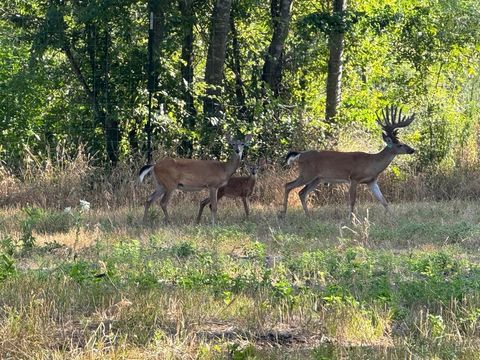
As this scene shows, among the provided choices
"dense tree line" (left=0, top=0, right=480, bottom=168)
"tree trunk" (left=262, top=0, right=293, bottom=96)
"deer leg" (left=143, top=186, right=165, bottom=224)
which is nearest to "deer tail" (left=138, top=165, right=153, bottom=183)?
"deer leg" (left=143, top=186, right=165, bottom=224)

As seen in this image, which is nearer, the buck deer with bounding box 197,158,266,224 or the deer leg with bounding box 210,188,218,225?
the deer leg with bounding box 210,188,218,225

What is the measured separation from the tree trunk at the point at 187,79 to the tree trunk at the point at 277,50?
1.63 metres

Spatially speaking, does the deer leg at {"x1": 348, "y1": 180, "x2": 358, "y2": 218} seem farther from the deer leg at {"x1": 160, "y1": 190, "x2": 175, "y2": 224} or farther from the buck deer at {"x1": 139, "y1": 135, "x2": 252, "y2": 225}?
the deer leg at {"x1": 160, "y1": 190, "x2": 175, "y2": 224}

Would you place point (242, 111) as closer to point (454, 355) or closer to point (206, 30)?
point (206, 30)

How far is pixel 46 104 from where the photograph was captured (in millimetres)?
19781

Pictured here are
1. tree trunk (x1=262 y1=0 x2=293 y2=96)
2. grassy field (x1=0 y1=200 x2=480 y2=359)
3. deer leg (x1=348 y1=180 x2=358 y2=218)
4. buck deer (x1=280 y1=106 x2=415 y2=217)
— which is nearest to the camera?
grassy field (x1=0 y1=200 x2=480 y2=359)

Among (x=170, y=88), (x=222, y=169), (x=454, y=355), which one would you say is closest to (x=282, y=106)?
(x=170, y=88)

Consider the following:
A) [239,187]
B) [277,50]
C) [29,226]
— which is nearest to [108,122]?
[277,50]

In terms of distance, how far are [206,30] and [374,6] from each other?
4.70 metres

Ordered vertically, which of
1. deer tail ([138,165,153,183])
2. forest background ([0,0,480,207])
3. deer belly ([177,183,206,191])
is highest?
forest background ([0,0,480,207])

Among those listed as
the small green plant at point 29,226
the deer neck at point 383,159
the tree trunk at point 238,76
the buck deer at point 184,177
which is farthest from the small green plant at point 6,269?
the tree trunk at point 238,76

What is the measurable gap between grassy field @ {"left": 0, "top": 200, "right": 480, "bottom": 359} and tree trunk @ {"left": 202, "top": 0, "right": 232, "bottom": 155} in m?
6.30

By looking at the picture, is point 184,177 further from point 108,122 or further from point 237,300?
point 237,300

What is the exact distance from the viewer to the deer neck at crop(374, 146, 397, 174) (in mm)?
16062
